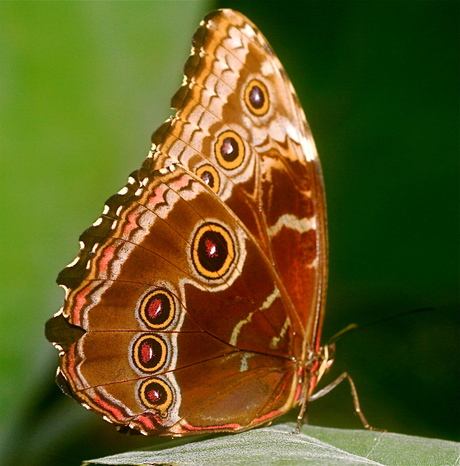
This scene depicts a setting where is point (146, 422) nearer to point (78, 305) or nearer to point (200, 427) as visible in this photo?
point (200, 427)

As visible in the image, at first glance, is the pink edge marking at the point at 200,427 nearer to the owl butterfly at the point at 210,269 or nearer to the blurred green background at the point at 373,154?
the owl butterfly at the point at 210,269

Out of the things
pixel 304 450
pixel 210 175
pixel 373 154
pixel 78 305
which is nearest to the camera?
pixel 304 450

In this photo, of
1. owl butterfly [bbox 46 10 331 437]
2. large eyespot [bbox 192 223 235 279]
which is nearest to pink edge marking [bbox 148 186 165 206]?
owl butterfly [bbox 46 10 331 437]

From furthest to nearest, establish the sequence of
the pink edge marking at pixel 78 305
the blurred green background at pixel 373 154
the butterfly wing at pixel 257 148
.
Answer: the blurred green background at pixel 373 154 < the butterfly wing at pixel 257 148 < the pink edge marking at pixel 78 305

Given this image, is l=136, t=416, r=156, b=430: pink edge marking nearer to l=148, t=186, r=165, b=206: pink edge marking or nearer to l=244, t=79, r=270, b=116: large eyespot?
l=148, t=186, r=165, b=206: pink edge marking

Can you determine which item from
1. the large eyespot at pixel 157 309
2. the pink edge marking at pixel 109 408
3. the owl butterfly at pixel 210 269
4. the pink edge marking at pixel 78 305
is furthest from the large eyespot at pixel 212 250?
the pink edge marking at pixel 109 408

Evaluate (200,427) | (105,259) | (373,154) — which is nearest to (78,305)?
(105,259)
